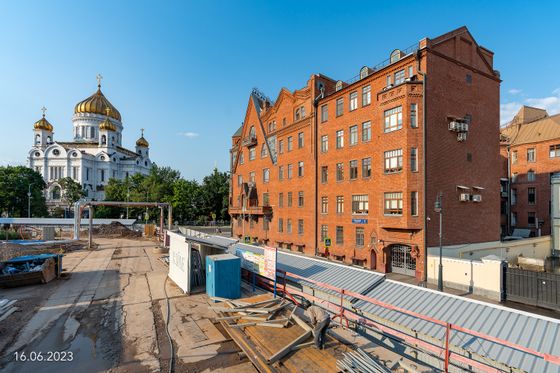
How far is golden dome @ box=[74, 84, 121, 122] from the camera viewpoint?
336 ft

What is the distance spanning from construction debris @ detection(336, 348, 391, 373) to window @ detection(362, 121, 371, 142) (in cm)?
2273

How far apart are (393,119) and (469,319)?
18511mm

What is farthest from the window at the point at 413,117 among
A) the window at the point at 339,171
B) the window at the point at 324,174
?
the window at the point at 324,174

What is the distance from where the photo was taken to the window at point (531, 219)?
138 feet

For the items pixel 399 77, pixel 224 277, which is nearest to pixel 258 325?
pixel 224 277

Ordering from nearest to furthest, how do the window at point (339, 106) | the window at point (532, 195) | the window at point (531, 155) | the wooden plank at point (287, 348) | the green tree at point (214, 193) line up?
the wooden plank at point (287, 348)
the window at point (339, 106)
the window at point (532, 195)
the window at point (531, 155)
the green tree at point (214, 193)

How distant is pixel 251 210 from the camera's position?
1694 inches

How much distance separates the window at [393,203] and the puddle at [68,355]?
2095 cm

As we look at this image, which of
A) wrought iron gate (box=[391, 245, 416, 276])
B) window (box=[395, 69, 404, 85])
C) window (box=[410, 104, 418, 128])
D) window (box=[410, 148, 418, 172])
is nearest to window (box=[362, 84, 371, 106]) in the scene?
window (box=[395, 69, 404, 85])

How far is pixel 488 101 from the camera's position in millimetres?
28406

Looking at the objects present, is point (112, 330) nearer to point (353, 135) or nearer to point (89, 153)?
point (353, 135)

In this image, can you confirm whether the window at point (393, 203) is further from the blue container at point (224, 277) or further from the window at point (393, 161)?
the blue container at point (224, 277)

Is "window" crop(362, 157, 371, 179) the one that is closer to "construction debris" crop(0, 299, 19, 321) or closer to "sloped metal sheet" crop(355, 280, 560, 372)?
"sloped metal sheet" crop(355, 280, 560, 372)

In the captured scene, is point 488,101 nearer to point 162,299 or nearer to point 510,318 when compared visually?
point 510,318
